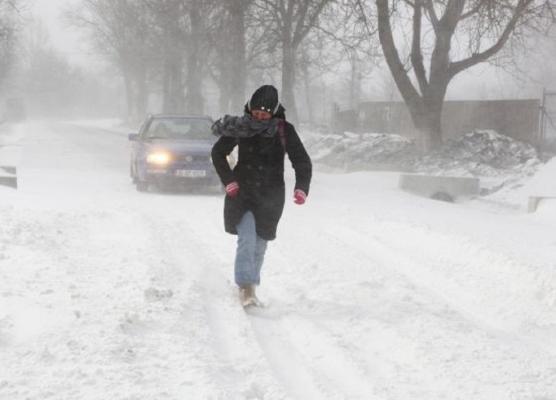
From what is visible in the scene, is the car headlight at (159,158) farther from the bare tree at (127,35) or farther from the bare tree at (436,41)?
the bare tree at (127,35)

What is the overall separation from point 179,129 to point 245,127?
9.18 m

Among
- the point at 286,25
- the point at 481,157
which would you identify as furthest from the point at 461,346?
the point at 286,25

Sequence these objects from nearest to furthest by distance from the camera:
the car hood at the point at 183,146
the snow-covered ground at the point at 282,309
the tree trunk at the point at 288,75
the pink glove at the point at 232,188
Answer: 1. the snow-covered ground at the point at 282,309
2. the pink glove at the point at 232,188
3. the car hood at the point at 183,146
4. the tree trunk at the point at 288,75

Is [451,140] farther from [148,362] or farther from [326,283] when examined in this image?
[148,362]

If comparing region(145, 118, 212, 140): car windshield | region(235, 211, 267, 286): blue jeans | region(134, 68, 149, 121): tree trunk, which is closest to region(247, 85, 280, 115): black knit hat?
region(235, 211, 267, 286): blue jeans

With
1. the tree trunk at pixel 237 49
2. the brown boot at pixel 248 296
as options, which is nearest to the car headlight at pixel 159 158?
the brown boot at pixel 248 296

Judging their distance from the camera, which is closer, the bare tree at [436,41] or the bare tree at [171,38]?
the bare tree at [436,41]

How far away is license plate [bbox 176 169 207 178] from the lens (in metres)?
12.9

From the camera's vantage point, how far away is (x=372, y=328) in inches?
198

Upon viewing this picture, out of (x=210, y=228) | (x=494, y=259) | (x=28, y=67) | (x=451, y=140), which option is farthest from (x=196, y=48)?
(x=28, y=67)

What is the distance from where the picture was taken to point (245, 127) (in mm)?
5211

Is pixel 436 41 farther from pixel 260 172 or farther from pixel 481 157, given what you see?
pixel 260 172

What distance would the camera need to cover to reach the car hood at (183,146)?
13.1 m

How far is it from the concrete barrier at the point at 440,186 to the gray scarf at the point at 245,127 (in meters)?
10.9
